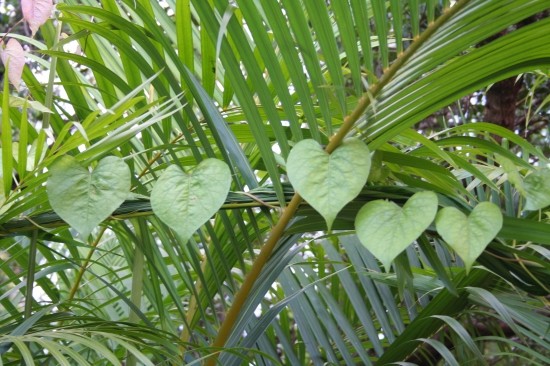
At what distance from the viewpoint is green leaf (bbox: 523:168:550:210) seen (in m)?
0.61

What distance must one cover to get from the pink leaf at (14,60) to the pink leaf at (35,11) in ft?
0.10

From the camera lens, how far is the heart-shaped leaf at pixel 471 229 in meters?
0.49

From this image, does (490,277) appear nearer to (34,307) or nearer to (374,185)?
(374,185)

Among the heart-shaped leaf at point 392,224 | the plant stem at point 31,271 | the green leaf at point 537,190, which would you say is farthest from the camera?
the plant stem at point 31,271

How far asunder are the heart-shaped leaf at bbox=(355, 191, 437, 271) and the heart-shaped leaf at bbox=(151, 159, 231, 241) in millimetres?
104

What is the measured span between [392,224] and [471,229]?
2.1 inches

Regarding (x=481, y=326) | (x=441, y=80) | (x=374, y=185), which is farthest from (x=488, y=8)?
(x=481, y=326)

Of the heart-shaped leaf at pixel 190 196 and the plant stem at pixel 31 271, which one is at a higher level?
the heart-shaped leaf at pixel 190 196

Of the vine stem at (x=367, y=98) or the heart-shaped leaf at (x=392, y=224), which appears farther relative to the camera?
the vine stem at (x=367, y=98)

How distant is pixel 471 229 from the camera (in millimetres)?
505

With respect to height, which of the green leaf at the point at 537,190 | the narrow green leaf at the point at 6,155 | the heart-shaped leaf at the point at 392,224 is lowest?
the green leaf at the point at 537,190

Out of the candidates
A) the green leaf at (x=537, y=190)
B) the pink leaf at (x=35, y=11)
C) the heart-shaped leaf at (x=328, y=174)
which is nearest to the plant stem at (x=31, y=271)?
the pink leaf at (x=35, y=11)

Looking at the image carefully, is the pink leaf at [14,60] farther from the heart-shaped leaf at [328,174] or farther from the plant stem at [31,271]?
the heart-shaped leaf at [328,174]

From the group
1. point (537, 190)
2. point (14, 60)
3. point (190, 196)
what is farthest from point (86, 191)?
point (537, 190)
